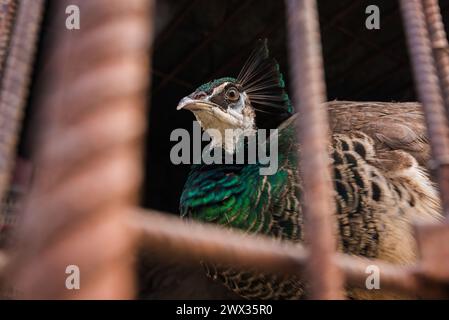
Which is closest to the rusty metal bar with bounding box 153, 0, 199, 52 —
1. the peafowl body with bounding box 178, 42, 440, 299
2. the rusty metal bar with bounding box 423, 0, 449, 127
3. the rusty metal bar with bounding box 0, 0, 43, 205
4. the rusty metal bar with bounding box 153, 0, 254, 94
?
the rusty metal bar with bounding box 153, 0, 254, 94

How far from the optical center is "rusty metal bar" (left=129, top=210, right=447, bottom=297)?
1.55 feet

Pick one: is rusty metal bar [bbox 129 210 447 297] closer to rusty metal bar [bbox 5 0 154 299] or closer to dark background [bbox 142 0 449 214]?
rusty metal bar [bbox 5 0 154 299]

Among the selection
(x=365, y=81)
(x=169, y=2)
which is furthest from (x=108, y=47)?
(x=365, y=81)

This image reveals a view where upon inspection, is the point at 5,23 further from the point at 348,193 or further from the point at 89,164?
the point at 348,193

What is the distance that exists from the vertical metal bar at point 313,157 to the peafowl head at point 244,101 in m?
2.04

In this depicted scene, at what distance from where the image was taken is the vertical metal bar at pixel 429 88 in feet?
2.47

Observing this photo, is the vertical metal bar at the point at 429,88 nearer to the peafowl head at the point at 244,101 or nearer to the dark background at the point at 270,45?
the peafowl head at the point at 244,101

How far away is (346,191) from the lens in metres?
1.88

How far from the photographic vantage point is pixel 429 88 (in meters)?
0.80

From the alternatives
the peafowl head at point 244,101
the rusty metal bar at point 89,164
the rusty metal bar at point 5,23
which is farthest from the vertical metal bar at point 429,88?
the peafowl head at point 244,101

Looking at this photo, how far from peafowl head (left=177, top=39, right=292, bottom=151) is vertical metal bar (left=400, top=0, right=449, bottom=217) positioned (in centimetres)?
187
